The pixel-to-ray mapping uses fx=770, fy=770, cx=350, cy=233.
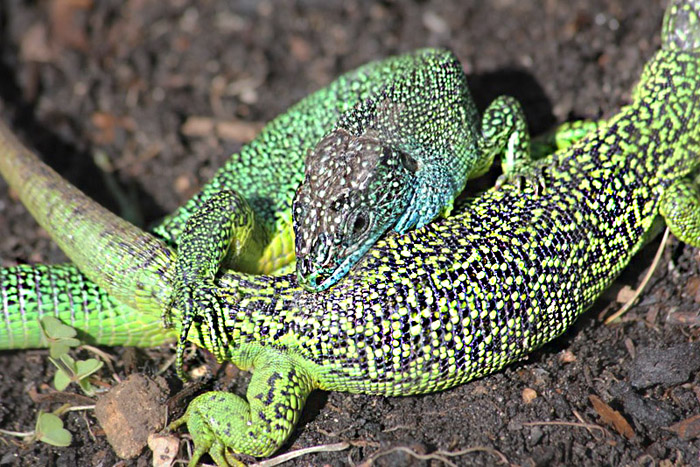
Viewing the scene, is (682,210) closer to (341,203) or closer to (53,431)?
(341,203)

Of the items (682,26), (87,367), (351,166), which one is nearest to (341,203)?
(351,166)

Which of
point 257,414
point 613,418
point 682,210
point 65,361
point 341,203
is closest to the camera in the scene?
point 341,203

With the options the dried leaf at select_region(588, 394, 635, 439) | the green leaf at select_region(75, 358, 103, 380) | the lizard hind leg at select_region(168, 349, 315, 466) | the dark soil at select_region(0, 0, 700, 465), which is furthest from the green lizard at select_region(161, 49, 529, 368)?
the dried leaf at select_region(588, 394, 635, 439)

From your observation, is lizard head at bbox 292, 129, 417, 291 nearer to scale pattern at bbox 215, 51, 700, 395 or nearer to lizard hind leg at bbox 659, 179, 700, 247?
scale pattern at bbox 215, 51, 700, 395

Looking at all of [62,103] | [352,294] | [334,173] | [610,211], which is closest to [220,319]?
[352,294]

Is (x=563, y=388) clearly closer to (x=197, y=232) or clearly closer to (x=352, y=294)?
(x=352, y=294)
